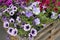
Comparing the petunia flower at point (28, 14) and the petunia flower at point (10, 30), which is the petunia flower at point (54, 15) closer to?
the petunia flower at point (28, 14)

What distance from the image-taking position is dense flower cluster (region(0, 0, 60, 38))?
4.14 ft

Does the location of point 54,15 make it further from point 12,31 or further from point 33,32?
point 12,31

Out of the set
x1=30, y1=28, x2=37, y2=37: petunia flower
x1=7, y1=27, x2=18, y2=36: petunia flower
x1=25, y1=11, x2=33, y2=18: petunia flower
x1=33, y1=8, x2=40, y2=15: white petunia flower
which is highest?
x1=33, y1=8, x2=40, y2=15: white petunia flower

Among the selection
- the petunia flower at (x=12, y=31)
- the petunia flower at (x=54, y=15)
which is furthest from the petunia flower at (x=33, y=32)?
the petunia flower at (x=54, y=15)

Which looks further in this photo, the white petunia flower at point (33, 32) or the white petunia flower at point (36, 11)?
the white petunia flower at point (36, 11)

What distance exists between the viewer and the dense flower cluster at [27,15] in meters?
1.26

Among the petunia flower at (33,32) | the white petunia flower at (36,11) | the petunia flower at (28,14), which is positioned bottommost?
the petunia flower at (33,32)

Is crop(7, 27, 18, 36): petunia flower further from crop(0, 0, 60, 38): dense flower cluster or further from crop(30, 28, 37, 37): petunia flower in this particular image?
crop(30, 28, 37, 37): petunia flower

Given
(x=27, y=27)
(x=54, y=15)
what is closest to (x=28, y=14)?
(x=27, y=27)

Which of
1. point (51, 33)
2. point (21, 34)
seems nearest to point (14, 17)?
point (21, 34)

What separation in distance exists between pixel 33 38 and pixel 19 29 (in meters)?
0.14

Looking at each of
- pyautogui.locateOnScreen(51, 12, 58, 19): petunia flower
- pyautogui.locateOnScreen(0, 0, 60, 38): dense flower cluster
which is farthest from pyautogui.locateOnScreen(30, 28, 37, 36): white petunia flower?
pyautogui.locateOnScreen(51, 12, 58, 19): petunia flower

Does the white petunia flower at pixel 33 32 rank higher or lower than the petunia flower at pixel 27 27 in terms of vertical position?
lower

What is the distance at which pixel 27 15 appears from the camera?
1311 millimetres
